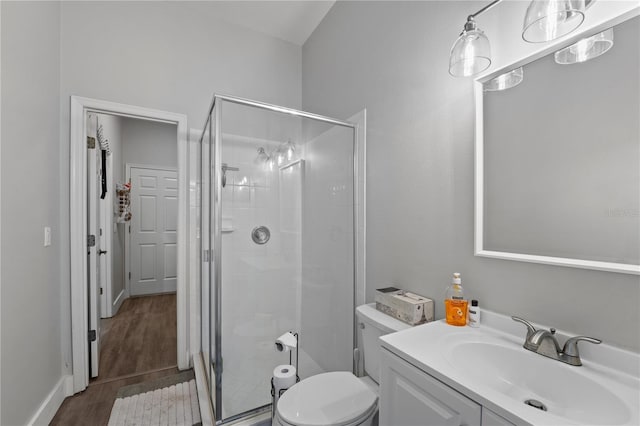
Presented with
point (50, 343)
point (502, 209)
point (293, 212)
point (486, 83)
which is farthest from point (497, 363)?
point (50, 343)

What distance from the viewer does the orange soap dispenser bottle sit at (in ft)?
3.82

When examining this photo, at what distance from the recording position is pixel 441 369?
2.65 feet

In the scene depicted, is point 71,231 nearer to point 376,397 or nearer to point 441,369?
point 376,397

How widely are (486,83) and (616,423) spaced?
3.75 ft

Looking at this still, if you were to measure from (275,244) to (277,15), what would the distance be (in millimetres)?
1980

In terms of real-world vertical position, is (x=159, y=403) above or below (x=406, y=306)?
below

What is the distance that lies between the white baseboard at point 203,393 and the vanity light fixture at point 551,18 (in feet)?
7.31

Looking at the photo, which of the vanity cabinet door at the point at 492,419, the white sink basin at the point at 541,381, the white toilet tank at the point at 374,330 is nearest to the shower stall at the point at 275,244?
the white toilet tank at the point at 374,330

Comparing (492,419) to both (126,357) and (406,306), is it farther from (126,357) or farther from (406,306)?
(126,357)

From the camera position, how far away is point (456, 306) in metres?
1.17

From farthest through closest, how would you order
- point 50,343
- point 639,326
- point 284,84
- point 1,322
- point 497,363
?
point 284,84 → point 50,343 → point 1,322 → point 497,363 → point 639,326

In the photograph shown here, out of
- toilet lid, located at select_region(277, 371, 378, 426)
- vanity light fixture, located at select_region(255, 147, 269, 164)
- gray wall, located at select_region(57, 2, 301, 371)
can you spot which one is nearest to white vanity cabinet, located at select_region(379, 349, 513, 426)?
toilet lid, located at select_region(277, 371, 378, 426)

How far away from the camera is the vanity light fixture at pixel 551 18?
785mm

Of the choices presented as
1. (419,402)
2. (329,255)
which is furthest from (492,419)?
(329,255)
